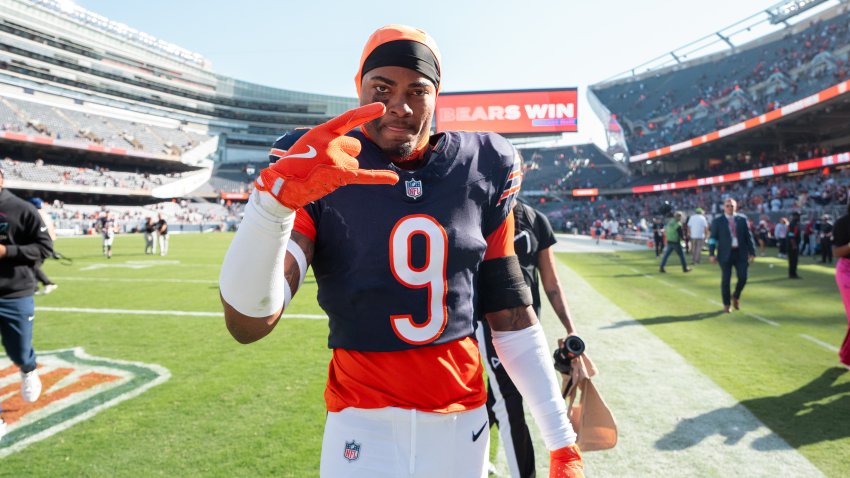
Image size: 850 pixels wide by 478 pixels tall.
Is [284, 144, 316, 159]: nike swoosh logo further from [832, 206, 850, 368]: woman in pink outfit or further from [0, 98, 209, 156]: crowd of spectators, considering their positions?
[0, 98, 209, 156]: crowd of spectators

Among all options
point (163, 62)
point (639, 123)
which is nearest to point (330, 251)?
point (639, 123)

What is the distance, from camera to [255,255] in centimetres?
121

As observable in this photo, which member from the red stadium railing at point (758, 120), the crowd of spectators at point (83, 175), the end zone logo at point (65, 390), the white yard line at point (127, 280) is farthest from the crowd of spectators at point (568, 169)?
the end zone logo at point (65, 390)

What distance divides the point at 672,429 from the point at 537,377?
2.78 m

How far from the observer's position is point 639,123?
4831cm

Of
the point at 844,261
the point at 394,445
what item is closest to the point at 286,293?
the point at 394,445

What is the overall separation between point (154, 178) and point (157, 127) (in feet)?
34.0

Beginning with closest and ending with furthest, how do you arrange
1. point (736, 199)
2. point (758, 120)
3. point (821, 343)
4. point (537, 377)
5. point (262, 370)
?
point (537, 377), point (262, 370), point (821, 343), point (758, 120), point (736, 199)

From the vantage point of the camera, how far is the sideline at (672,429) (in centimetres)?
321

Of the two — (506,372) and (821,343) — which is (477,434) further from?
(821,343)

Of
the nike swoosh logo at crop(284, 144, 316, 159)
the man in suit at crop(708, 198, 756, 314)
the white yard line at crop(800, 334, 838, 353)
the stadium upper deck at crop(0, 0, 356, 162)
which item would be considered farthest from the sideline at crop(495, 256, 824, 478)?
the stadium upper deck at crop(0, 0, 356, 162)

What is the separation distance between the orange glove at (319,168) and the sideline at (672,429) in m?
2.73

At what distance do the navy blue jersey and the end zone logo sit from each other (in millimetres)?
3585

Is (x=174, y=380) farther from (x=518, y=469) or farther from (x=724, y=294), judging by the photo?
(x=724, y=294)
